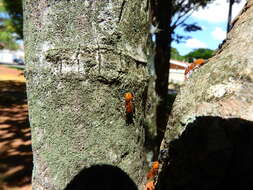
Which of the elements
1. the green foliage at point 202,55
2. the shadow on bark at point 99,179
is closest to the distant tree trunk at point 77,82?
the shadow on bark at point 99,179

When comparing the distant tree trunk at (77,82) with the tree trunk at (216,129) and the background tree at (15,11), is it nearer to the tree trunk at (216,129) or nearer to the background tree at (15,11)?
the tree trunk at (216,129)

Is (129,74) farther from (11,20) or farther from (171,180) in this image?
(11,20)

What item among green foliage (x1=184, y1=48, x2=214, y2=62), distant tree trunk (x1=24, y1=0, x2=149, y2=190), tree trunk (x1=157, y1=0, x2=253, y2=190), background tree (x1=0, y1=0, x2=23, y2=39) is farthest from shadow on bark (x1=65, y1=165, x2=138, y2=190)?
background tree (x1=0, y1=0, x2=23, y2=39)

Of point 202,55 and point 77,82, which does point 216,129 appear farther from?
point 202,55

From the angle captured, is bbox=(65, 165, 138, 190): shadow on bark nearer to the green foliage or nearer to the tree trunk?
the tree trunk

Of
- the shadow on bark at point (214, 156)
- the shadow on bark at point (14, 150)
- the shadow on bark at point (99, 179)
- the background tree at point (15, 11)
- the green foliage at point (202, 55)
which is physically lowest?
the shadow on bark at point (14, 150)

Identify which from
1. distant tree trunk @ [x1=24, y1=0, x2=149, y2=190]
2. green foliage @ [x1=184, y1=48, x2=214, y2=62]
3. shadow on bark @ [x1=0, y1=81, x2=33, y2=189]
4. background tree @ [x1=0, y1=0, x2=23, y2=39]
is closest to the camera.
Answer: distant tree trunk @ [x1=24, y1=0, x2=149, y2=190]

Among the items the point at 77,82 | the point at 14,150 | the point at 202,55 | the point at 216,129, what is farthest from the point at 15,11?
the point at 202,55
